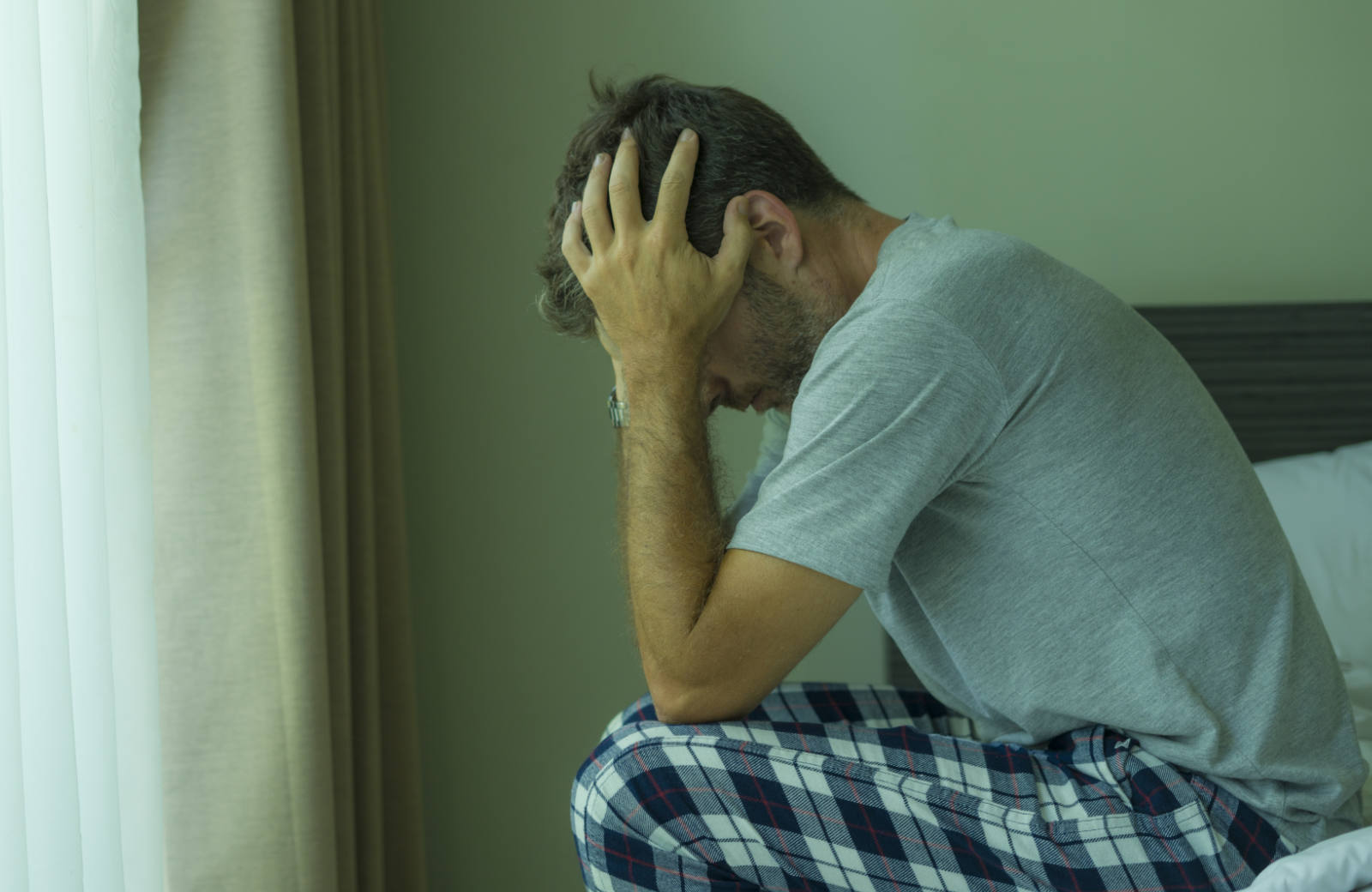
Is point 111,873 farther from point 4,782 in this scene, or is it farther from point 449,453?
point 449,453

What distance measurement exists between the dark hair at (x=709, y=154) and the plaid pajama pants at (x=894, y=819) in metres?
0.47

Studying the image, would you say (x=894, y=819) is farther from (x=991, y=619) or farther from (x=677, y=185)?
(x=677, y=185)

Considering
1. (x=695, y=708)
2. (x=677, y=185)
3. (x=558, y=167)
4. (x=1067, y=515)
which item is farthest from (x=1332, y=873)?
(x=558, y=167)

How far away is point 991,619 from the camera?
1.01 m

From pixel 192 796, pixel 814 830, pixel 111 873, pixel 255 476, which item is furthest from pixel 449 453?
pixel 814 830

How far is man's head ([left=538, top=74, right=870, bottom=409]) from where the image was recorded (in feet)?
3.66

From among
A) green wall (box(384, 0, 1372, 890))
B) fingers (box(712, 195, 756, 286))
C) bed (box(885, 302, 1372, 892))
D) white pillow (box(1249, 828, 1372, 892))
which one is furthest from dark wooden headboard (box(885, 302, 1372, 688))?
white pillow (box(1249, 828, 1372, 892))

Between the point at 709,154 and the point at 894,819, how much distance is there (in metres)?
0.65

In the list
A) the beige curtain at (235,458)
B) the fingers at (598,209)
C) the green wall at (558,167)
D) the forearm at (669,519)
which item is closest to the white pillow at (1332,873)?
the forearm at (669,519)

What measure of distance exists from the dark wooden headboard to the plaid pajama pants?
906 mm

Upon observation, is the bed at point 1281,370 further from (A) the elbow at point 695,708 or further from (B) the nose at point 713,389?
(A) the elbow at point 695,708

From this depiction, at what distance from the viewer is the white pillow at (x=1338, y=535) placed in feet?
5.15

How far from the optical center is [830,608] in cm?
92

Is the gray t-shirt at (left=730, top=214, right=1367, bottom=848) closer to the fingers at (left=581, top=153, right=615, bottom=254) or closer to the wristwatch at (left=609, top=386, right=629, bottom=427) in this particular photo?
the fingers at (left=581, top=153, right=615, bottom=254)
